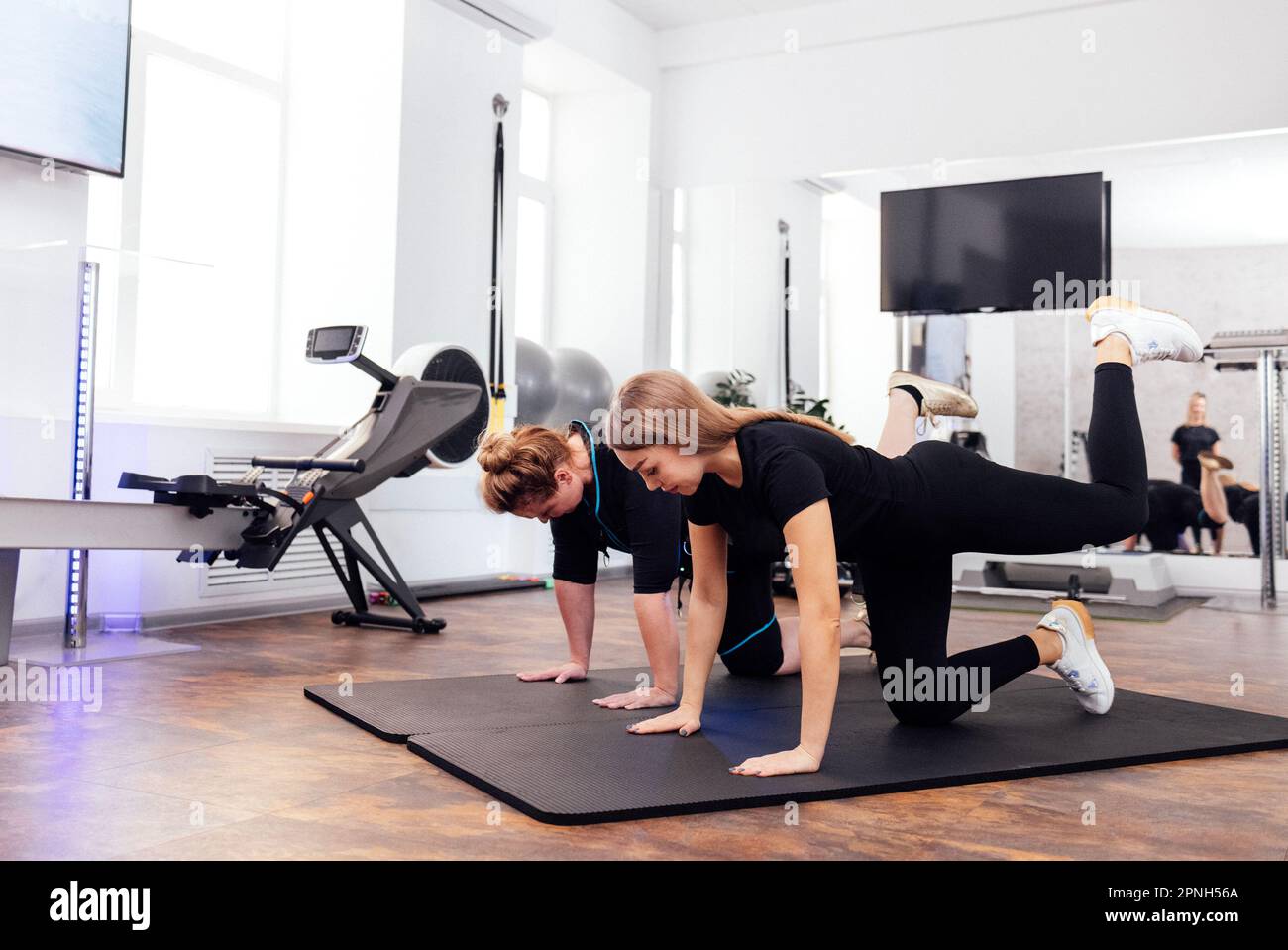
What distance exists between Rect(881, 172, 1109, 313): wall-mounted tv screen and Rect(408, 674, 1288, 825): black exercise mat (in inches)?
154

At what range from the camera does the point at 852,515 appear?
2.28 meters

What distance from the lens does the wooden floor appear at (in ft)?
5.71

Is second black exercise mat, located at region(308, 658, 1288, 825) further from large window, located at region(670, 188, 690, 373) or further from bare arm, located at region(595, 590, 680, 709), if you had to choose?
large window, located at region(670, 188, 690, 373)

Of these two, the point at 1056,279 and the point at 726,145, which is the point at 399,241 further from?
the point at 1056,279

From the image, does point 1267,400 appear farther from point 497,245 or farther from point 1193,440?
point 497,245

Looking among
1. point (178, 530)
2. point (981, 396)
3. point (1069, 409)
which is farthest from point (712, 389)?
point (178, 530)

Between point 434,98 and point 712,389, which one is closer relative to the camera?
point 434,98

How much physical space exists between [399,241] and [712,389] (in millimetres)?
2525

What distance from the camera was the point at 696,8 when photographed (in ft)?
24.1

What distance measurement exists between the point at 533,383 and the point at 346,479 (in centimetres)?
236

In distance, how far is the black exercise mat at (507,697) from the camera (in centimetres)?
259

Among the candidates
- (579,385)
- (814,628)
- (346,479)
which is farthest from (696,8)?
(814,628)

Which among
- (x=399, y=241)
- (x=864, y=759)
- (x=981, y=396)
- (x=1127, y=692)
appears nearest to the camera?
(x=864, y=759)

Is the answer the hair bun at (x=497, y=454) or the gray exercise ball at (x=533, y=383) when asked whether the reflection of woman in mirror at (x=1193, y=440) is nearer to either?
the gray exercise ball at (x=533, y=383)
